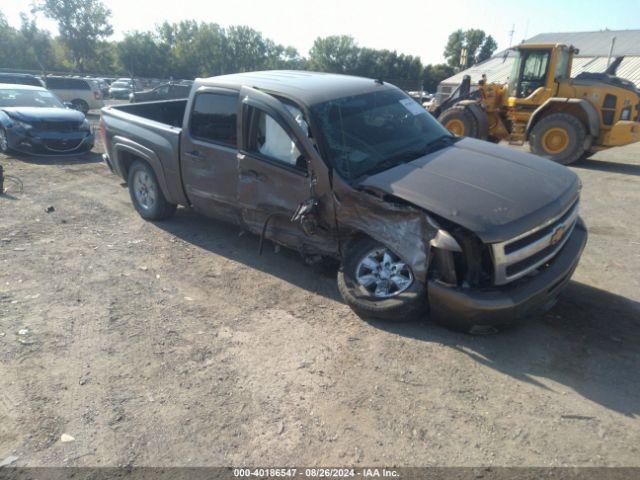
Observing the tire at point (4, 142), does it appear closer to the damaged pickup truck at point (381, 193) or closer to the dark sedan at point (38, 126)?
the dark sedan at point (38, 126)

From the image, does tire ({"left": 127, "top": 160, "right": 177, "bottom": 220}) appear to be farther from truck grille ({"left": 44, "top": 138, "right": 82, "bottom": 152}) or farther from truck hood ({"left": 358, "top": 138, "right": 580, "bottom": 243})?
truck grille ({"left": 44, "top": 138, "right": 82, "bottom": 152})

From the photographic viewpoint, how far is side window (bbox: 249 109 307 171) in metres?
4.10

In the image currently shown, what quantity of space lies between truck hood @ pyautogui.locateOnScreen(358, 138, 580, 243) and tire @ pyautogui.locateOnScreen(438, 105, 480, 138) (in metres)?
7.56

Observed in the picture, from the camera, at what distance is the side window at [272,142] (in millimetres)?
4098

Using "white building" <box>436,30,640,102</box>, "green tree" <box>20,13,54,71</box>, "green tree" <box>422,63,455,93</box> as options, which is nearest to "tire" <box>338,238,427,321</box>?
"white building" <box>436,30,640,102</box>

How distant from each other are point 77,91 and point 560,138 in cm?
1981

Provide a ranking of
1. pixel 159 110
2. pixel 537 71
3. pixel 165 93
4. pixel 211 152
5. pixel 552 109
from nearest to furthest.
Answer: pixel 211 152, pixel 159 110, pixel 552 109, pixel 537 71, pixel 165 93

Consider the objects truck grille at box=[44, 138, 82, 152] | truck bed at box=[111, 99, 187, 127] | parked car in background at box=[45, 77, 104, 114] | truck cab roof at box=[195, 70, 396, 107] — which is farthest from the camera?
parked car in background at box=[45, 77, 104, 114]

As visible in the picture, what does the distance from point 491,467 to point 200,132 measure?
4.23 meters

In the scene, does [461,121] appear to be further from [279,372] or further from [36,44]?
[36,44]

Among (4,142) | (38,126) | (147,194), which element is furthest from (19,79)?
(147,194)

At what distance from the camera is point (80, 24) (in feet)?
196

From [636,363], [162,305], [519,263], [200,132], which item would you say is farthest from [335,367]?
[200,132]

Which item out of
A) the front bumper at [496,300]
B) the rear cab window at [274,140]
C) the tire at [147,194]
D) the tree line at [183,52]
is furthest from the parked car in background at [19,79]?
the tree line at [183,52]
